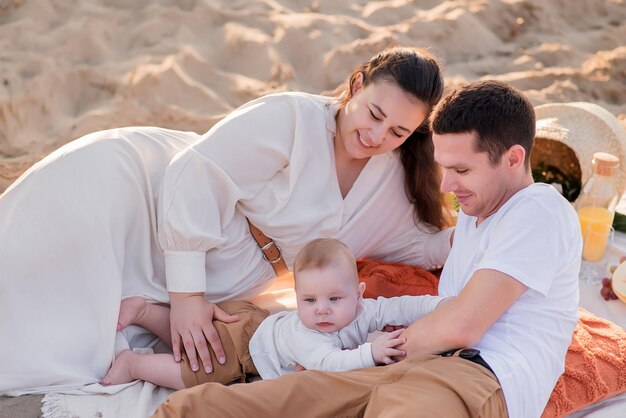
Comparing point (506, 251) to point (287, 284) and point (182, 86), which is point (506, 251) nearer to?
point (287, 284)

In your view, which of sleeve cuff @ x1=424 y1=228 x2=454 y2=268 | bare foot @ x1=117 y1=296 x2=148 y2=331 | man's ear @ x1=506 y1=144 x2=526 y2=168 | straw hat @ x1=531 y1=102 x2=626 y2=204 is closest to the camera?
man's ear @ x1=506 y1=144 x2=526 y2=168

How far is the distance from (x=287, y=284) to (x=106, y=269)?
808 millimetres

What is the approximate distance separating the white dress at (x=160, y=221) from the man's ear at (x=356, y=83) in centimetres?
10

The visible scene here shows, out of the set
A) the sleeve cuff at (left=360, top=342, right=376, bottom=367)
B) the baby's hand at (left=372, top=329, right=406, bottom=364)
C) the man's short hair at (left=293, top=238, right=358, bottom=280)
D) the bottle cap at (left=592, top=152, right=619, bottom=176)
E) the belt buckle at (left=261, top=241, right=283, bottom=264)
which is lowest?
the sleeve cuff at (left=360, top=342, right=376, bottom=367)

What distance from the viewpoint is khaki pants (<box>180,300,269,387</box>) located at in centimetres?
216

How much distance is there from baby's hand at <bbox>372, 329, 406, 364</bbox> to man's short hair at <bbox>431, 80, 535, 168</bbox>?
1.77 feet

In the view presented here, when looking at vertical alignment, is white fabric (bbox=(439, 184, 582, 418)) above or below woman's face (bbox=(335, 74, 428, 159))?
below

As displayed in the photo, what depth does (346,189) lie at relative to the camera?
8.43ft

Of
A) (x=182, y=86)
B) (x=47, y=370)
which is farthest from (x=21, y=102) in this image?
(x=47, y=370)

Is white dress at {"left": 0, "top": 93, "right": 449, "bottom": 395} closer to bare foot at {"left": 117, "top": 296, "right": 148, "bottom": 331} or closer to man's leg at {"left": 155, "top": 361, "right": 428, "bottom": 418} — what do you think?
bare foot at {"left": 117, "top": 296, "right": 148, "bottom": 331}

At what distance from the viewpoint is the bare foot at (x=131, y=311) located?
2.27 metres

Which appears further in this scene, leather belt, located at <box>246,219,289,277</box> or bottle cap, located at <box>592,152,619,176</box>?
bottle cap, located at <box>592,152,619,176</box>

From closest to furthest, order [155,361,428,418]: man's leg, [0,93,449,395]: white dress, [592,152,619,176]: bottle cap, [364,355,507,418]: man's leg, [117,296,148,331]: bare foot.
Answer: [364,355,507,418]: man's leg < [155,361,428,418]: man's leg < [0,93,449,395]: white dress < [117,296,148,331]: bare foot < [592,152,619,176]: bottle cap

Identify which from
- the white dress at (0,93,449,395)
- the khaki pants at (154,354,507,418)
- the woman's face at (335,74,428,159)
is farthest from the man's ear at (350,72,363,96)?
the khaki pants at (154,354,507,418)
